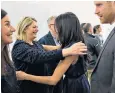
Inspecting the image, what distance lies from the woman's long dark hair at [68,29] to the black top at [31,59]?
0.38 feet

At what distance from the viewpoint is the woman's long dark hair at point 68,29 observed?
2.01 m

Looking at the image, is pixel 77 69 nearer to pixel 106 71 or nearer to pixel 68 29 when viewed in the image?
pixel 68 29

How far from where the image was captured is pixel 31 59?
1.99m

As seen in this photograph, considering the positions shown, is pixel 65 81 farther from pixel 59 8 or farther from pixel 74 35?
pixel 59 8

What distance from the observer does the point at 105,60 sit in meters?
1.69

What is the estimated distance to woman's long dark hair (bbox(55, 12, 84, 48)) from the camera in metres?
2.01

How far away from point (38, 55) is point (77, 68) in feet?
1.08

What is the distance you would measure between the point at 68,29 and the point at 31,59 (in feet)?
1.14

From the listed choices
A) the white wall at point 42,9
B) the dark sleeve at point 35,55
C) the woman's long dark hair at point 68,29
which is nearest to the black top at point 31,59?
the dark sleeve at point 35,55

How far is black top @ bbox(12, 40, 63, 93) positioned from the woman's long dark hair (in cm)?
12

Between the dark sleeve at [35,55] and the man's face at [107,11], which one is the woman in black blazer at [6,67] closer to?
the dark sleeve at [35,55]

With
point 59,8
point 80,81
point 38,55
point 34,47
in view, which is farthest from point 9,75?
point 59,8

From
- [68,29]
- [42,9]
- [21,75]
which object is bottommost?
[42,9]

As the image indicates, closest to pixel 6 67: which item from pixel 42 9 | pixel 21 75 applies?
pixel 21 75
